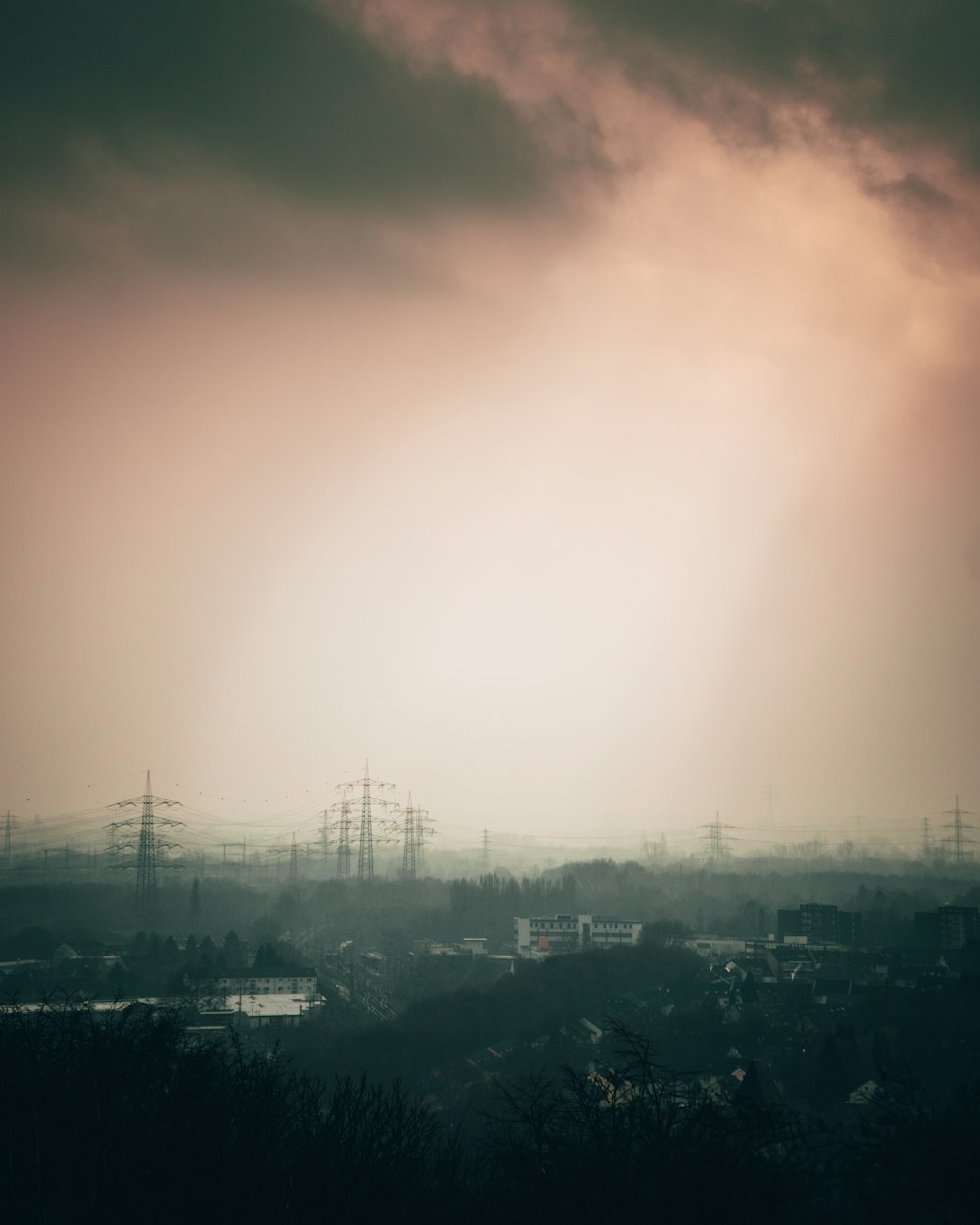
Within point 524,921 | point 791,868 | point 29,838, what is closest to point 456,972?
Answer: point 524,921

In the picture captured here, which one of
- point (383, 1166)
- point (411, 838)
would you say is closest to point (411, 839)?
point (411, 838)

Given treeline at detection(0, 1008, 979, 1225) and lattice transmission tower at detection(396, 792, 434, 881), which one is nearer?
treeline at detection(0, 1008, 979, 1225)

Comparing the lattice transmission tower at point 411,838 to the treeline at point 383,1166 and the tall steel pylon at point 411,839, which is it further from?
the treeline at point 383,1166

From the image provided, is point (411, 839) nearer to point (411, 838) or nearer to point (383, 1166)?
point (411, 838)

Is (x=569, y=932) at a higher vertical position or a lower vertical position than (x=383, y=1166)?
lower

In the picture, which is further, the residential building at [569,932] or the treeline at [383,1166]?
the residential building at [569,932]

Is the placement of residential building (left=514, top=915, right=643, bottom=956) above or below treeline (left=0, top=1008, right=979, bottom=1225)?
below

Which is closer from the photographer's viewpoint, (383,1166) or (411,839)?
(383,1166)

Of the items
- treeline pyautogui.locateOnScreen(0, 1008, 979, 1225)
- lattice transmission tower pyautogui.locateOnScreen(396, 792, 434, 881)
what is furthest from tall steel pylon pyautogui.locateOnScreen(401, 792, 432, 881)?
treeline pyautogui.locateOnScreen(0, 1008, 979, 1225)

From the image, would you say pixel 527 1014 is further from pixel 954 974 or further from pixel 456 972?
pixel 954 974

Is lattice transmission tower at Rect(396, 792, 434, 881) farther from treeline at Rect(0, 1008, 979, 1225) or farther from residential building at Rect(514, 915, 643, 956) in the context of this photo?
treeline at Rect(0, 1008, 979, 1225)

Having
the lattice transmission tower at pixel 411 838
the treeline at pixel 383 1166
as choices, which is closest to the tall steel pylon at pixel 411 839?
the lattice transmission tower at pixel 411 838
